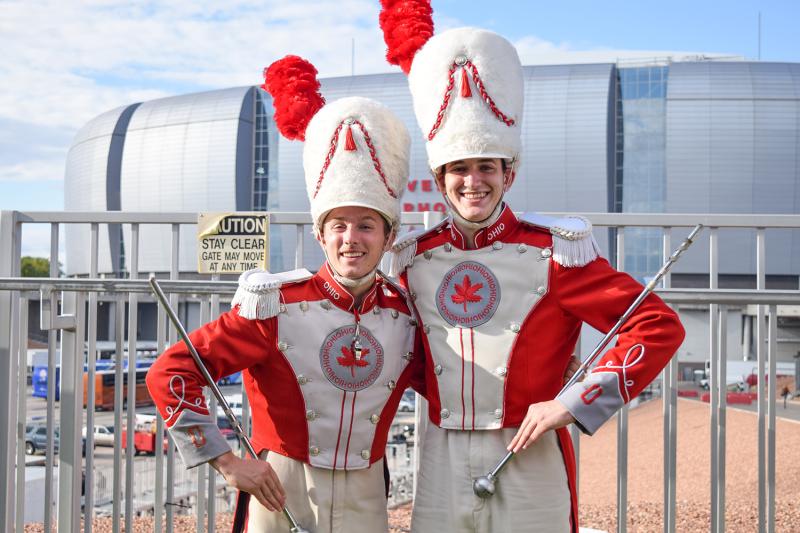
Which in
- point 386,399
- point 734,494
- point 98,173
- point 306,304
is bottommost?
point 734,494

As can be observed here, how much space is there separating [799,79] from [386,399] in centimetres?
4984

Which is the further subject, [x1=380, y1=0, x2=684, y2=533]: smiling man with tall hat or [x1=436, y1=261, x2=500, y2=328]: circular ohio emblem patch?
[x1=436, y1=261, x2=500, y2=328]: circular ohio emblem patch

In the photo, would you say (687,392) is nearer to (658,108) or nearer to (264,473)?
(264,473)

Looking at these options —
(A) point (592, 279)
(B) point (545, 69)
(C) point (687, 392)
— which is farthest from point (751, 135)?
(A) point (592, 279)

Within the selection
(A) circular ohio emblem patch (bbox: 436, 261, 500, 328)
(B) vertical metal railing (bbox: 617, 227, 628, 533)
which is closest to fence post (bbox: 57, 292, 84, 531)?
(A) circular ohio emblem patch (bbox: 436, 261, 500, 328)

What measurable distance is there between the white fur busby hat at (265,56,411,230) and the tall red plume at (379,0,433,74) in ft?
1.14

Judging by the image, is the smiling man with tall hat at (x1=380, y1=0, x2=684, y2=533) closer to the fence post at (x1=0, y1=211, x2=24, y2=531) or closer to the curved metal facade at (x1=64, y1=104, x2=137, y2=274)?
the fence post at (x1=0, y1=211, x2=24, y2=531)

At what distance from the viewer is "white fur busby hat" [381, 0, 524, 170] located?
9.58 ft

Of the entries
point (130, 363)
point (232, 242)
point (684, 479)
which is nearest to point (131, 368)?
point (130, 363)

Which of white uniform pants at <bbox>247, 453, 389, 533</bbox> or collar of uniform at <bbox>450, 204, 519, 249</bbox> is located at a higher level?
collar of uniform at <bbox>450, 204, 519, 249</bbox>

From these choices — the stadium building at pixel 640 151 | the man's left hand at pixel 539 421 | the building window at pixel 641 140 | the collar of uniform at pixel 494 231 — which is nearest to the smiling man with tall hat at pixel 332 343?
the collar of uniform at pixel 494 231

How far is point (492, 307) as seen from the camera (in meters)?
2.96

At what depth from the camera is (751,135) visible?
4541 centimetres

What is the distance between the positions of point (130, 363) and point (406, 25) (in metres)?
2.40
